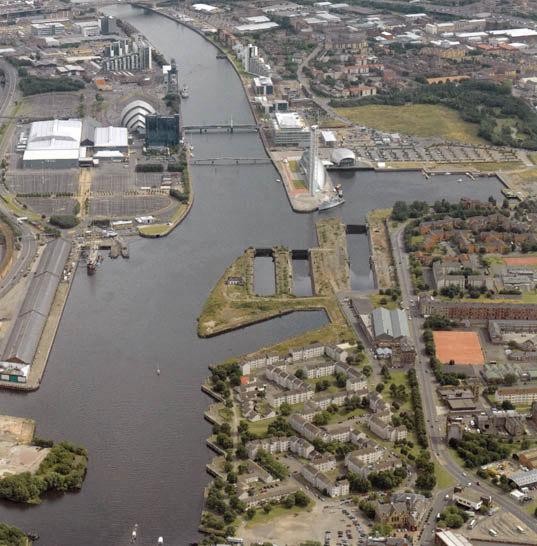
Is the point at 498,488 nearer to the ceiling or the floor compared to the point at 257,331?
nearer to the floor

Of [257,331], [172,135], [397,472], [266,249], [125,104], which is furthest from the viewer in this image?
[125,104]

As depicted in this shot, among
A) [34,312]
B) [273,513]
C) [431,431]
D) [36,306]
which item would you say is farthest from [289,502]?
[36,306]

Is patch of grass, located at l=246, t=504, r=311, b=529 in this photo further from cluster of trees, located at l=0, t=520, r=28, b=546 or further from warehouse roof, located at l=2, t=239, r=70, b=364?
warehouse roof, located at l=2, t=239, r=70, b=364

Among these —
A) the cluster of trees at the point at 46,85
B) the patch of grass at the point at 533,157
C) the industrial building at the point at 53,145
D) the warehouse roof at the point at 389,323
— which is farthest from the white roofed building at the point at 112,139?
the warehouse roof at the point at 389,323

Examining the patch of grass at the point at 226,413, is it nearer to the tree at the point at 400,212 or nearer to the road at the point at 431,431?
the road at the point at 431,431

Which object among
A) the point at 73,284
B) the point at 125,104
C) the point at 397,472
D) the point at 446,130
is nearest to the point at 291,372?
the point at 397,472

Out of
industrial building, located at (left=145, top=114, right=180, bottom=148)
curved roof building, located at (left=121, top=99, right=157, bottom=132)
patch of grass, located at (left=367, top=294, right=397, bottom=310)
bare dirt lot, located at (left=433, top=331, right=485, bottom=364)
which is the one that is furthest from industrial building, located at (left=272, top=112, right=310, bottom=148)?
bare dirt lot, located at (left=433, top=331, right=485, bottom=364)

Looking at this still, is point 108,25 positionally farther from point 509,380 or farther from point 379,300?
point 509,380

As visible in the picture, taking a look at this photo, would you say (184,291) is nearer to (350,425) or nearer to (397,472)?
(350,425)
